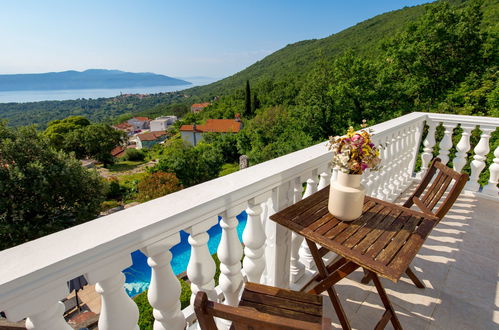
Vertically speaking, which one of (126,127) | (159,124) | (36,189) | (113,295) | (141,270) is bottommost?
(126,127)

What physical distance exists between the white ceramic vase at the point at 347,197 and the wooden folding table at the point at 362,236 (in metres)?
0.05

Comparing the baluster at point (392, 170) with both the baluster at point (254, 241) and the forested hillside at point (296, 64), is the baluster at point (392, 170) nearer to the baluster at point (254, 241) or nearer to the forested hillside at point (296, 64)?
the baluster at point (254, 241)

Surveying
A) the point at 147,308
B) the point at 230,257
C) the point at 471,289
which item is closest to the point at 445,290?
the point at 471,289

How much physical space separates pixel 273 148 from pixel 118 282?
2394 cm

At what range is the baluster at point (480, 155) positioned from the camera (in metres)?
3.39

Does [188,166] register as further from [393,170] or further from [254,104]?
[254,104]

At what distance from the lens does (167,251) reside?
0.94m

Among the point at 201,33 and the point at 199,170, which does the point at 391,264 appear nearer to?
the point at 199,170

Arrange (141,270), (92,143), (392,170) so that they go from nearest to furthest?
1. (392,170)
2. (141,270)
3. (92,143)

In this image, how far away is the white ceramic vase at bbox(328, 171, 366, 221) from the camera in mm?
1409

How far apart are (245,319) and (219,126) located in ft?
156

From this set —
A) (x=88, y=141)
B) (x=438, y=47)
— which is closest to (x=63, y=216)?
(x=438, y=47)

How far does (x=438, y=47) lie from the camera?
41.0ft

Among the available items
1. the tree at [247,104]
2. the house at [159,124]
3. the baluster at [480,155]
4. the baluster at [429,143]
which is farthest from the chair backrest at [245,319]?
the house at [159,124]
